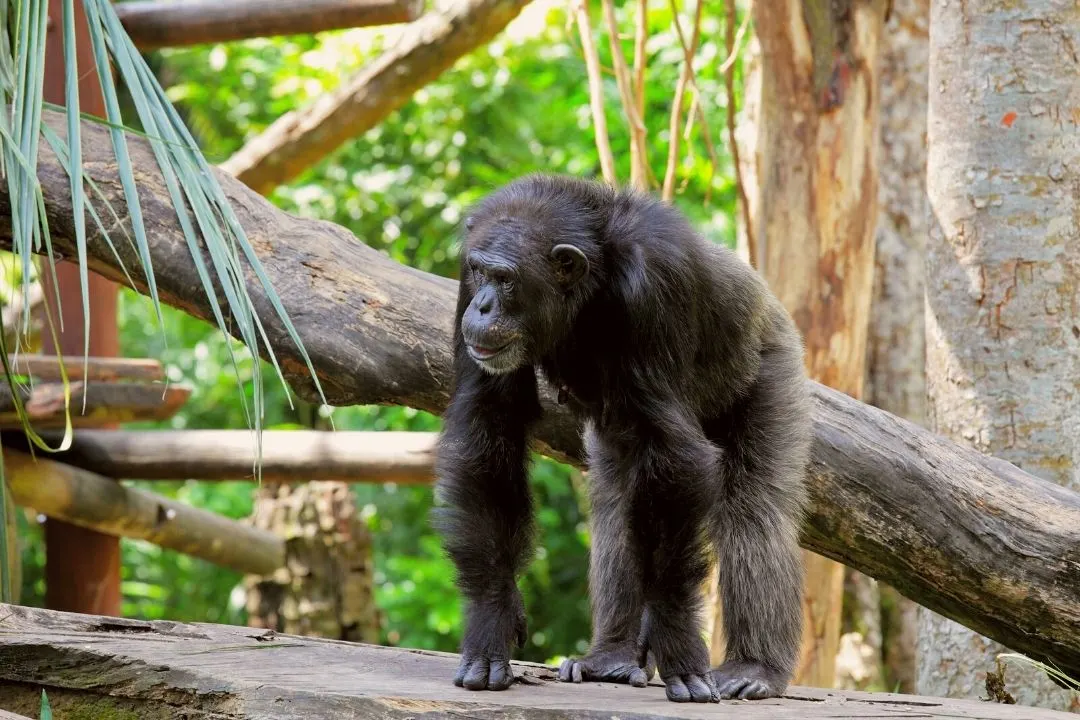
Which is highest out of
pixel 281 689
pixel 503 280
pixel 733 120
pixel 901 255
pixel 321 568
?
pixel 733 120

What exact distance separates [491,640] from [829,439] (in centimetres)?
158

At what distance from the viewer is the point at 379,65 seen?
716 centimetres

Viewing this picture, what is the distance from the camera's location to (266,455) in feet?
21.8

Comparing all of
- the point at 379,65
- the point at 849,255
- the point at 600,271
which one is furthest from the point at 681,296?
the point at 379,65

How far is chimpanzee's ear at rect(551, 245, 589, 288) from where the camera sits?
3479mm

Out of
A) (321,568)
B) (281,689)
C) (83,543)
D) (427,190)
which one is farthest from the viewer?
(427,190)

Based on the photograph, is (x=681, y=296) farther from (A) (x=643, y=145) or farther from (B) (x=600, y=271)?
(A) (x=643, y=145)

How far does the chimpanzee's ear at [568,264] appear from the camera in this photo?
348 cm

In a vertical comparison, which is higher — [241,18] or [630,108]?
[241,18]

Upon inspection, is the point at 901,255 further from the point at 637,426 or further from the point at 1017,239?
the point at 637,426

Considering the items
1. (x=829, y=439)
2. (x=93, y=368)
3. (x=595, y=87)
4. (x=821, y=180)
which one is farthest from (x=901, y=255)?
(x=93, y=368)

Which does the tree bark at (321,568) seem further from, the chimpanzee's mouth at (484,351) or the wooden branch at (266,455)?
the chimpanzee's mouth at (484,351)

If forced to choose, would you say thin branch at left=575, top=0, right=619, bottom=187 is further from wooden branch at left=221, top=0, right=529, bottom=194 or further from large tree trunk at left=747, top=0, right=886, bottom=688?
wooden branch at left=221, top=0, right=529, bottom=194

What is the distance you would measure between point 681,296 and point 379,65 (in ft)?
14.0
